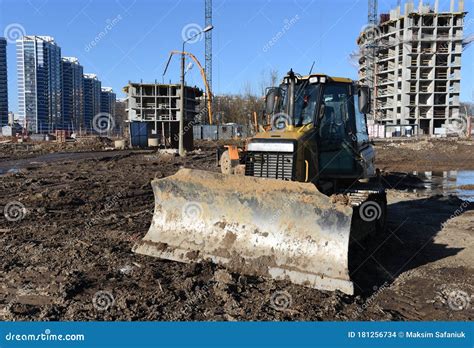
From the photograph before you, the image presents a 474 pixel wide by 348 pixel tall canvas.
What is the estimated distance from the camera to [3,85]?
207 feet

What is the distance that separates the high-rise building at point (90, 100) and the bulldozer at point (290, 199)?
8839 cm

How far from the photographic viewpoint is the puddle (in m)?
13.9

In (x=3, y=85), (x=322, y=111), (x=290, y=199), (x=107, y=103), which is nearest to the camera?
(x=290, y=199)

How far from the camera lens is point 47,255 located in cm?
593

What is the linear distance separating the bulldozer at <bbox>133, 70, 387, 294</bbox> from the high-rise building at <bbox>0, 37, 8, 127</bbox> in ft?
191

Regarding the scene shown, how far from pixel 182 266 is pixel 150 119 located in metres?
81.1

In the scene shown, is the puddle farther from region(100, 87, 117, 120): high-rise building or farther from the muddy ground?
region(100, 87, 117, 120): high-rise building

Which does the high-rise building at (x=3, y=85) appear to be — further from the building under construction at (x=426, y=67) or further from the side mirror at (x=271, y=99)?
the building under construction at (x=426, y=67)

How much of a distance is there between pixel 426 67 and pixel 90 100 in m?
70.3

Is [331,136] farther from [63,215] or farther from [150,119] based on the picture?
[150,119]

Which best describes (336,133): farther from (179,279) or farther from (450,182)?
(450,182)

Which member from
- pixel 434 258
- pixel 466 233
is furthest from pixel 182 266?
pixel 466 233

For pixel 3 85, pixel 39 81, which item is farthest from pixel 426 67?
pixel 3 85

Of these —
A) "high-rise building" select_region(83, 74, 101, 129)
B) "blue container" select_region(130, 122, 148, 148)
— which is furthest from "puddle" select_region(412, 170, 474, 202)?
"high-rise building" select_region(83, 74, 101, 129)
